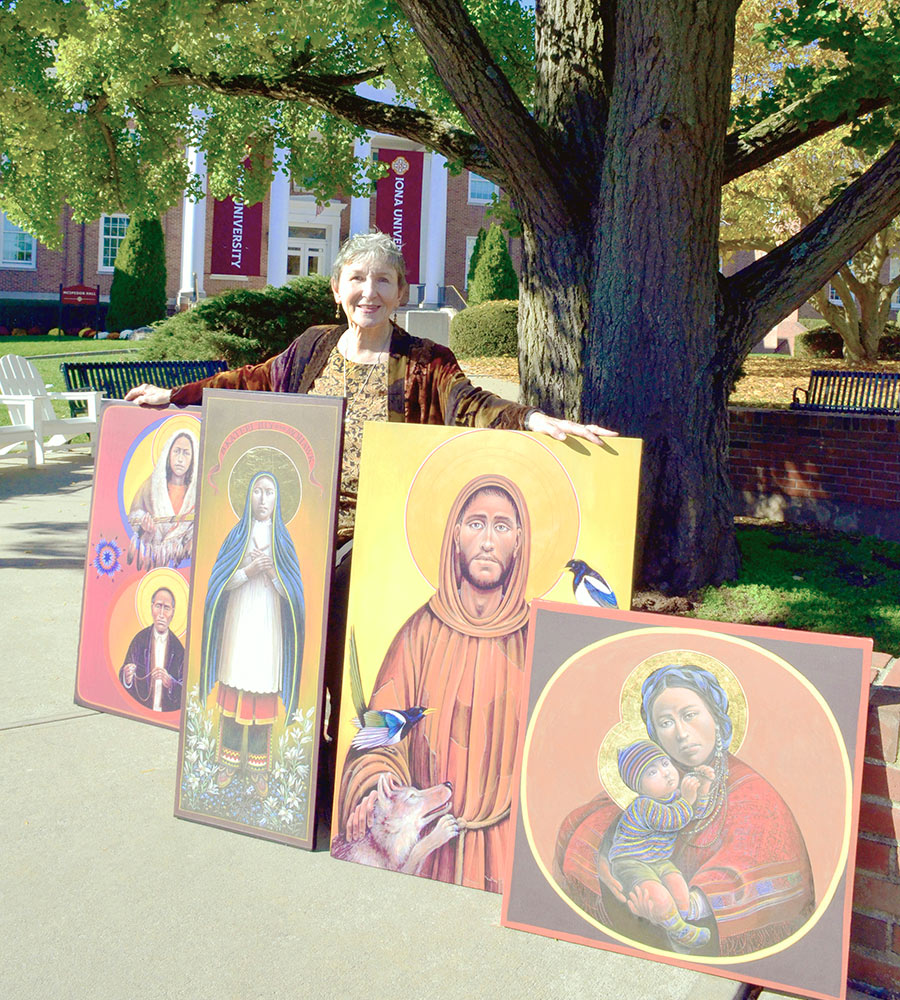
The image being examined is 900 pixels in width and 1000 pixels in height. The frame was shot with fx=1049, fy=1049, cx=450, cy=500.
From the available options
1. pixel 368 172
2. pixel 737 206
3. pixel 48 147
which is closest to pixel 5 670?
pixel 48 147

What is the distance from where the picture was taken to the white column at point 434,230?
130 feet

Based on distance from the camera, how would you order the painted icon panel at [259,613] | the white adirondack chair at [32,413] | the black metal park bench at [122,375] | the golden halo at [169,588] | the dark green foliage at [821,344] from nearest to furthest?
the painted icon panel at [259,613], the golden halo at [169,588], the white adirondack chair at [32,413], the black metal park bench at [122,375], the dark green foliage at [821,344]

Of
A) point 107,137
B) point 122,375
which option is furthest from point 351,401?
point 122,375

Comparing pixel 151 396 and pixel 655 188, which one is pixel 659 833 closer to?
pixel 151 396

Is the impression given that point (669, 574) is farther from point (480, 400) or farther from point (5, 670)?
point (5, 670)

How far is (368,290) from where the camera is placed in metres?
3.50

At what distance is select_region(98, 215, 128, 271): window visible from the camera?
39.5 metres

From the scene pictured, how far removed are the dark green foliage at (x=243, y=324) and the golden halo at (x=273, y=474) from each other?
12.1m

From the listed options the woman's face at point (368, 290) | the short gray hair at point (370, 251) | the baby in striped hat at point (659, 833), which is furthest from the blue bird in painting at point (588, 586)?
the short gray hair at point (370, 251)

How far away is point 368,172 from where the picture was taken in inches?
476

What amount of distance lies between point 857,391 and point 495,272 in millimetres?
19026

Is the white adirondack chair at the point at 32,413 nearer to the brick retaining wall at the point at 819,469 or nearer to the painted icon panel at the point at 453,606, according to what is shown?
the brick retaining wall at the point at 819,469

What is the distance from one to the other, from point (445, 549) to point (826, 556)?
4964 mm

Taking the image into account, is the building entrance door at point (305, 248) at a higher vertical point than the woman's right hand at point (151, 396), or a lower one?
higher
